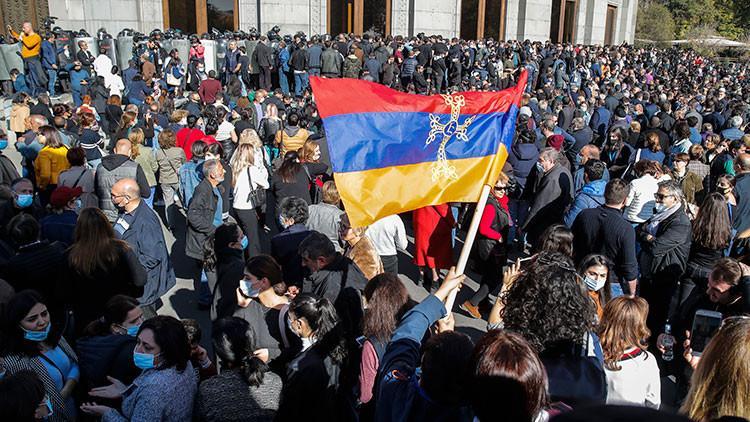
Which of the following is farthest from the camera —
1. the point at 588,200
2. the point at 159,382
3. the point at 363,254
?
the point at 588,200

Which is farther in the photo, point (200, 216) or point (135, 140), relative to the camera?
point (135, 140)

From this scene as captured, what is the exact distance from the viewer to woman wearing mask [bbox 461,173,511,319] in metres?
6.81

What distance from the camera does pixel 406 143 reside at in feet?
13.5

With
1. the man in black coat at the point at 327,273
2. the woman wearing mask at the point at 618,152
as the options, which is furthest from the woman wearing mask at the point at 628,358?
the woman wearing mask at the point at 618,152

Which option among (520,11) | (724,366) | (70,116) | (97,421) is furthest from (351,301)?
(520,11)

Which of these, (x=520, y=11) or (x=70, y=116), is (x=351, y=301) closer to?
(x=70, y=116)

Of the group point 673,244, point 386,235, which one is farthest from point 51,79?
point 673,244

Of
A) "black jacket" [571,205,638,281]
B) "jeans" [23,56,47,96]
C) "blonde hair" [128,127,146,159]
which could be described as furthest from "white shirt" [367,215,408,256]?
"jeans" [23,56,47,96]

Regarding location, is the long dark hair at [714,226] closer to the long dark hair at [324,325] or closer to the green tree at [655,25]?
the long dark hair at [324,325]

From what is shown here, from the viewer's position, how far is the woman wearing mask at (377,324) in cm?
370

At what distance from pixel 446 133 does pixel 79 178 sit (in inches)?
194

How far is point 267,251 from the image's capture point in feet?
28.6

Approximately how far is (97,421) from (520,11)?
31.2 metres

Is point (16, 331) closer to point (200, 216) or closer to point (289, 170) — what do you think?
point (200, 216)
